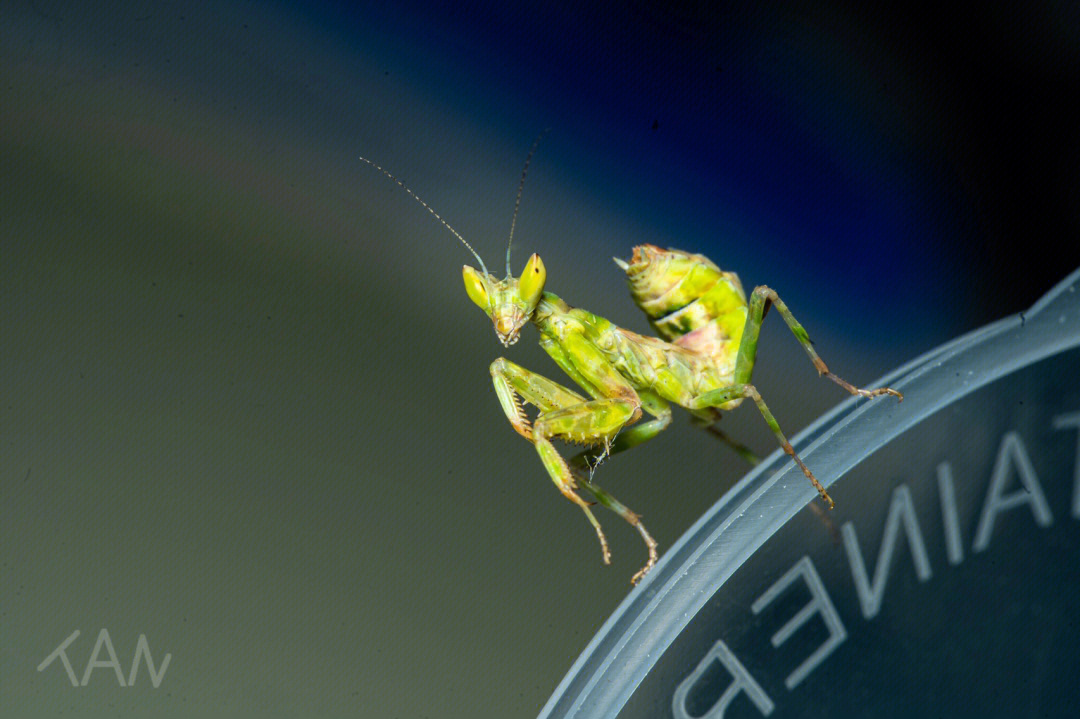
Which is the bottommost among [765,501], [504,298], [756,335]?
[765,501]

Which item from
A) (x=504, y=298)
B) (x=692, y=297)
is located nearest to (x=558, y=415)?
(x=504, y=298)

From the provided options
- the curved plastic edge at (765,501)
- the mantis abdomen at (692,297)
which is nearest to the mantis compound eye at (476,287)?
the mantis abdomen at (692,297)

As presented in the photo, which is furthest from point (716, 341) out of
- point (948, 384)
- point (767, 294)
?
point (948, 384)

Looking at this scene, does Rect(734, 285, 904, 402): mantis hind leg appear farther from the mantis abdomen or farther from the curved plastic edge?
the curved plastic edge

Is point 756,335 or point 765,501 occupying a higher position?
point 756,335

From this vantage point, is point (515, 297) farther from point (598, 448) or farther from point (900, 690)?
point (900, 690)

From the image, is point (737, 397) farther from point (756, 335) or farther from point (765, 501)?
point (765, 501)

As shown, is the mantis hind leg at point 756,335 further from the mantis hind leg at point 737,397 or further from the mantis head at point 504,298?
the mantis head at point 504,298

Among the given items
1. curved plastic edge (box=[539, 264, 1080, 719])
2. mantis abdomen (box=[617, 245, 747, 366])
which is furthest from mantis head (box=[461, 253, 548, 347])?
curved plastic edge (box=[539, 264, 1080, 719])
